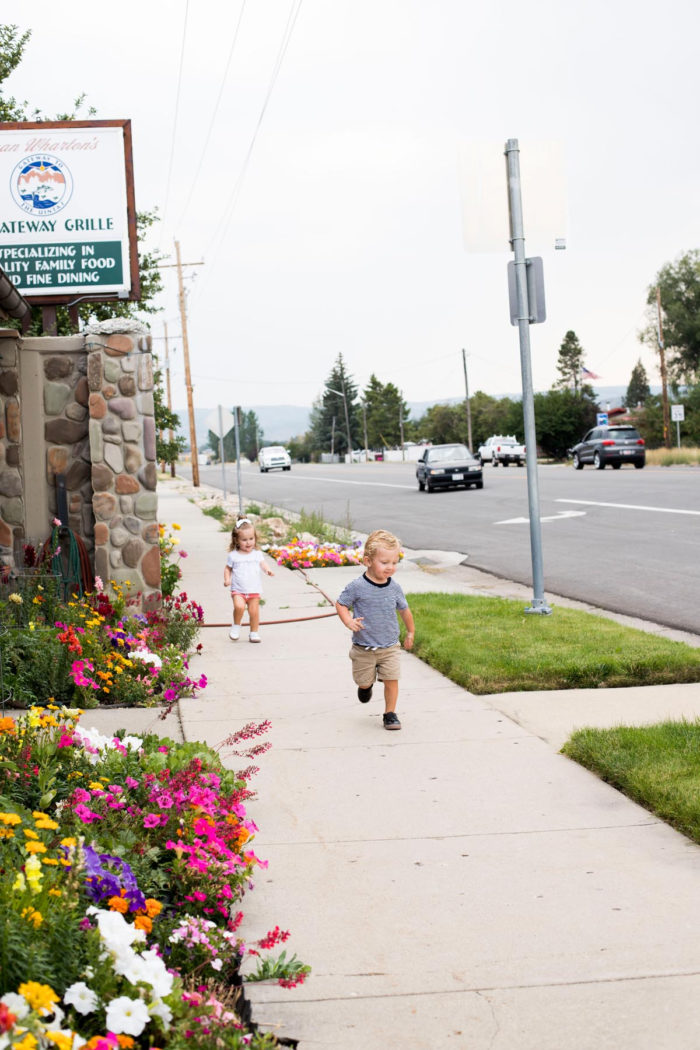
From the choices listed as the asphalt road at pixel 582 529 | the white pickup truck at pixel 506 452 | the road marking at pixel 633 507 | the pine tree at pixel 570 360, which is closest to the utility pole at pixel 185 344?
the asphalt road at pixel 582 529

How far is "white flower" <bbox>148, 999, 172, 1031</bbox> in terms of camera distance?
2697mm

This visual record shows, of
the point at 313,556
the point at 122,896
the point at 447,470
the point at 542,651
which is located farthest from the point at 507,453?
the point at 122,896

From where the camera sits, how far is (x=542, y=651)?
26.2 feet

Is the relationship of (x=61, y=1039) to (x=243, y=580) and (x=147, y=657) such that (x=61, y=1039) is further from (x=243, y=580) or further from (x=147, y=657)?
(x=243, y=580)

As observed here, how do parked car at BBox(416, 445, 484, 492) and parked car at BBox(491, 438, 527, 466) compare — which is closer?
parked car at BBox(416, 445, 484, 492)

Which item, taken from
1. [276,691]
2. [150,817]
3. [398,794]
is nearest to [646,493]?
[276,691]

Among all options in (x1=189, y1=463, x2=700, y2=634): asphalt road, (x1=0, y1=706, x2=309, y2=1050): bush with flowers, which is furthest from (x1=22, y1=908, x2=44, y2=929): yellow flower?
(x1=189, y1=463, x2=700, y2=634): asphalt road

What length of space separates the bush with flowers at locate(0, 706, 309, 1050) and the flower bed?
33.3 feet

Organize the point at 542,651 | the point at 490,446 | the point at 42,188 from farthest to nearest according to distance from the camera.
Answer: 1. the point at 490,446
2. the point at 42,188
3. the point at 542,651

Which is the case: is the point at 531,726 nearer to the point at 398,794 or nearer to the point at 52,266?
the point at 398,794

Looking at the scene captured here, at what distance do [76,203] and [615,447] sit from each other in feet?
106

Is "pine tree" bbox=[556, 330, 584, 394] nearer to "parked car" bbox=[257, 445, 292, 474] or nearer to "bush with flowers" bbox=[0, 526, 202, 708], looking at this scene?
"parked car" bbox=[257, 445, 292, 474]

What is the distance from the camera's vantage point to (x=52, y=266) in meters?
11.5

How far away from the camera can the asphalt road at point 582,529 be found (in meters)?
12.1
